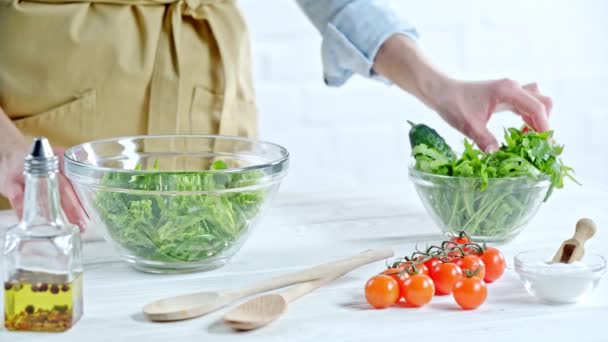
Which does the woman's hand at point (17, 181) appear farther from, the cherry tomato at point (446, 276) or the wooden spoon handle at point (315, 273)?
the cherry tomato at point (446, 276)

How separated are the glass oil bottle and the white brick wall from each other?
1614mm

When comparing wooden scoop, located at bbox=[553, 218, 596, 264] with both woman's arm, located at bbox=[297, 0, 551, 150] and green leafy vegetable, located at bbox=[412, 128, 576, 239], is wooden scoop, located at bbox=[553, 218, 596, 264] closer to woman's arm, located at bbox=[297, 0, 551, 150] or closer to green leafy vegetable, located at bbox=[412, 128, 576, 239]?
green leafy vegetable, located at bbox=[412, 128, 576, 239]

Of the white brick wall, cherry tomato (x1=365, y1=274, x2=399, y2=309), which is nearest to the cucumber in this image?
cherry tomato (x1=365, y1=274, x2=399, y2=309)

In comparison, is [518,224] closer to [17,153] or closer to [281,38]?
[17,153]

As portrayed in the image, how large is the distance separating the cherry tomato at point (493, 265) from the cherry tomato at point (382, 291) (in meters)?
0.17

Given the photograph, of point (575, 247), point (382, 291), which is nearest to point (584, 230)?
point (575, 247)

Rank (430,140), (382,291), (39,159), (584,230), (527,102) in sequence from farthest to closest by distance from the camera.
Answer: (527,102) < (430,140) < (584,230) < (382,291) < (39,159)

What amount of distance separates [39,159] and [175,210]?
255mm

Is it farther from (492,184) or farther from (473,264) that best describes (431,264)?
(492,184)

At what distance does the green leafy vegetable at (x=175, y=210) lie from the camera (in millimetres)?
1247

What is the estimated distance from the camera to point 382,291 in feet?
3.76

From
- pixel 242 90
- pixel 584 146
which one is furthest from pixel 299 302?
pixel 584 146

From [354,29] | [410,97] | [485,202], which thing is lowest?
[485,202]

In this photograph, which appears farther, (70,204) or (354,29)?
(354,29)
